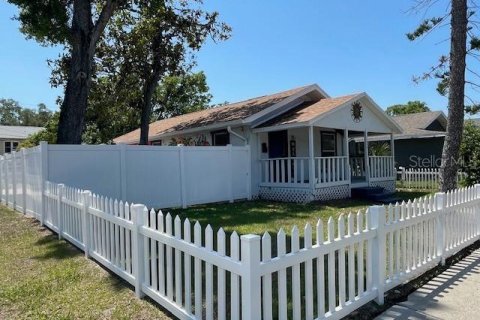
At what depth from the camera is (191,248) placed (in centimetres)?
372

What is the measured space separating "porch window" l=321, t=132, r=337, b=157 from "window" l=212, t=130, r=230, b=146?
4.49 metres

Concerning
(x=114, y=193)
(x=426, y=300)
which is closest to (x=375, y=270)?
(x=426, y=300)

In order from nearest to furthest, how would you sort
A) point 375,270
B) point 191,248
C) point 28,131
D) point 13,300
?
point 191,248 < point 375,270 < point 13,300 < point 28,131

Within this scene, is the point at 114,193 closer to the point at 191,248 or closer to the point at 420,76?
the point at 191,248

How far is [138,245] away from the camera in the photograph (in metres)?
4.69

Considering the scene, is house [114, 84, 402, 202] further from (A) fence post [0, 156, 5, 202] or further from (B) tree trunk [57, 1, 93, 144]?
(A) fence post [0, 156, 5, 202]

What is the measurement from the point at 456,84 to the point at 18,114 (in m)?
98.0

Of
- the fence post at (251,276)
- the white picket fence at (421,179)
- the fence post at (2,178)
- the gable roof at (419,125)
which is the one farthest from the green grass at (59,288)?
the gable roof at (419,125)

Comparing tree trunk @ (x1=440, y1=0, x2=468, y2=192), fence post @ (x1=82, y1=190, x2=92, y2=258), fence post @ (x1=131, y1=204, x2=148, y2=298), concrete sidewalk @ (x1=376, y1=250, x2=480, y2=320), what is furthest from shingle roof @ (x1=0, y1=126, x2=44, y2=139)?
concrete sidewalk @ (x1=376, y1=250, x2=480, y2=320)

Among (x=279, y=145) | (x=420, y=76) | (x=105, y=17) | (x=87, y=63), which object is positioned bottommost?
(x=279, y=145)

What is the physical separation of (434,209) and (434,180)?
13.3m

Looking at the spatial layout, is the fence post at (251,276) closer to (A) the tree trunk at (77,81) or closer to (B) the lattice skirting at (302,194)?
(A) the tree trunk at (77,81)

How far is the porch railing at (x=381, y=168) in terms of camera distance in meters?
16.7

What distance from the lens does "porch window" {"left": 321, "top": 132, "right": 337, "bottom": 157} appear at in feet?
57.8
